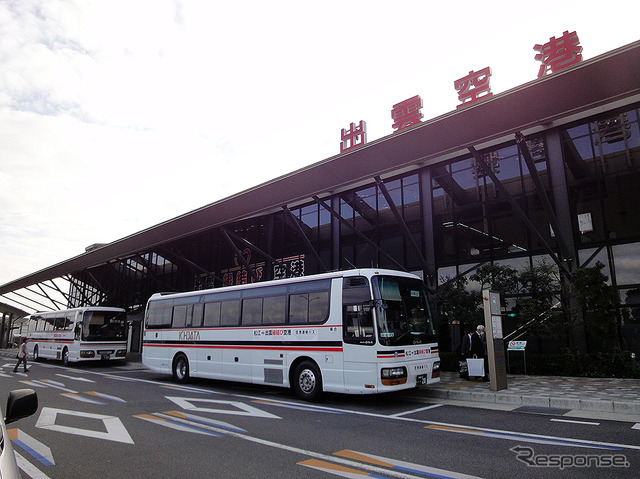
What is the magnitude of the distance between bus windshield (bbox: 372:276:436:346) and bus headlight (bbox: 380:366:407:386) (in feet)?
1.83

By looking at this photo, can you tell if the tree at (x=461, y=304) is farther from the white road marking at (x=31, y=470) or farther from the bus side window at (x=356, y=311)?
the white road marking at (x=31, y=470)

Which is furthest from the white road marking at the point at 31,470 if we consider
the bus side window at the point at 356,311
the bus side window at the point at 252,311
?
the bus side window at the point at 252,311

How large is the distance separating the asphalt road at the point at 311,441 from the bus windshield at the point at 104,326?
43.1 ft

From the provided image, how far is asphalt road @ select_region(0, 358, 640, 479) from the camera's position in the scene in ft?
16.6

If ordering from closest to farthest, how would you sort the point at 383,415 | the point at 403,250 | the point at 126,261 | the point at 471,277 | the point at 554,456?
1. the point at 554,456
2. the point at 383,415
3. the point at 471,277
4. the point at 403,250
5. the point at 126,261

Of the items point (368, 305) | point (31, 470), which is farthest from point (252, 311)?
point (31, 470)

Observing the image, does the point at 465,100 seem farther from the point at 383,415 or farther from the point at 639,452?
the point at 639,452

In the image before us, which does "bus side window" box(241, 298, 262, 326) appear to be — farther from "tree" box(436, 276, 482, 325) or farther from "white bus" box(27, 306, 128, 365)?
"white bus" box(27, 306, 128, 365)

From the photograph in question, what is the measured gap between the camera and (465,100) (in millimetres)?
15695

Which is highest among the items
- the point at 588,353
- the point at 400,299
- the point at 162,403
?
the point at 400,299

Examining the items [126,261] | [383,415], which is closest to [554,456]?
[383,415]

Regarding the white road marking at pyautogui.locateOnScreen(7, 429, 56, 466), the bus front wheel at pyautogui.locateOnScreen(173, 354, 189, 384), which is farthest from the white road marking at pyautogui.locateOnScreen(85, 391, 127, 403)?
the white road marking at pyautogui.locateOnScreen(7, 429, 56, 466)

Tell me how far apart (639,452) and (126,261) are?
124ft

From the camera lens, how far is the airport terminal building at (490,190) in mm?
12617
